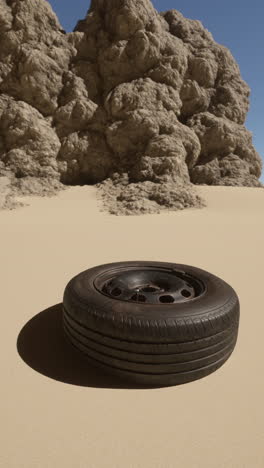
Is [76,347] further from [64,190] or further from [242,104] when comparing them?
[242,104]

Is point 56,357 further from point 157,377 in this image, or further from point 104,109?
point 104,109

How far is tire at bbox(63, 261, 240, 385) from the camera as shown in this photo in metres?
2.04

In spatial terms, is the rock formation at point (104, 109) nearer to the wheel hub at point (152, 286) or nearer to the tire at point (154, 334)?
the wheel hub at point (152, 286)

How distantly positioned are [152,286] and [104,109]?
542 inches

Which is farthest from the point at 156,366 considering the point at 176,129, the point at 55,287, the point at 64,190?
the point at 176,129

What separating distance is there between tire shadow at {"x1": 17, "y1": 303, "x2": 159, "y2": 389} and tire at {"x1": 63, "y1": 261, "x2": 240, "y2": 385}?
84mm

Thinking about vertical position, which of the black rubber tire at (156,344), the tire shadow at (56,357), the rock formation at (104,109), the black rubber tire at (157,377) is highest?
the rock formation at (104,109)

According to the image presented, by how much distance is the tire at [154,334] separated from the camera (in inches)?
80.4

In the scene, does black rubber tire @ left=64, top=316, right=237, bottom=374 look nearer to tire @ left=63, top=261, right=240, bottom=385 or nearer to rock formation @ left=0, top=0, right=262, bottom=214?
tire @ left=63, top=261, right=240, bottom=385

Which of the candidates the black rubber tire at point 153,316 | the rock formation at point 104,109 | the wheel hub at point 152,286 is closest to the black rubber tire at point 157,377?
the black rubber tire at point 153,316

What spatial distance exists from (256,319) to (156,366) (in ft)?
4.95

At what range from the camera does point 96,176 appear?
1419 centimetres

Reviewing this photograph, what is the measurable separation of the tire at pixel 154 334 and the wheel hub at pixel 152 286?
11.1 inches

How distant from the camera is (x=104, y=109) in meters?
14.5
